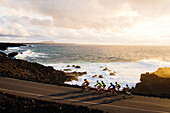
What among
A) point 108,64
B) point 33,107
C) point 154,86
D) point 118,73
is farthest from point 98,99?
point 108,64

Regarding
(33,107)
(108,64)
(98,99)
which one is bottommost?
(98,99)

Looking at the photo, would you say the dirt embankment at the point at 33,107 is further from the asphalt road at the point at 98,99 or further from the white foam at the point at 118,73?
the white foam at the point at 118,73

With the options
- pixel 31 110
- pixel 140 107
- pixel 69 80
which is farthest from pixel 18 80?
pixel 140 107

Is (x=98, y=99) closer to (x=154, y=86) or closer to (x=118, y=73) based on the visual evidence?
(x=154, y=86)

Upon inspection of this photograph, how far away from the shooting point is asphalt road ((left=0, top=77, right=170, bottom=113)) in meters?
12.0

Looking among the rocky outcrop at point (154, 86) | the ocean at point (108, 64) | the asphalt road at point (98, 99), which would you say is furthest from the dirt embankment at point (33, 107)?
the ocean at point (108, 64)

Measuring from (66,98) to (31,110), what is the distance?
421 centimetres

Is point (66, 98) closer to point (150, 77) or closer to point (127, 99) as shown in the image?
point (127, 99)

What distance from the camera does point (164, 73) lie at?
24172mm

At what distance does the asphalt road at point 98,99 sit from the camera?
12.0 meters

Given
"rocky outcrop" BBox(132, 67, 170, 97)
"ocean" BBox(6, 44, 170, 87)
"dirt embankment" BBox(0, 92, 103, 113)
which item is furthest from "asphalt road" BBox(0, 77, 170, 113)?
"ocean" BBox(6, 44, 170, 87)

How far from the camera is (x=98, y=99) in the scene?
1369 cm

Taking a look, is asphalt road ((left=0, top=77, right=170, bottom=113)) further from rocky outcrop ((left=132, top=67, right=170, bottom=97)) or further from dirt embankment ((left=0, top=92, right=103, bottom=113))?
rocky outcrop ((left=132, top=67, right=170, bottom=97))

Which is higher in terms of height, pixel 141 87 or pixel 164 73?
pixel 164 73
